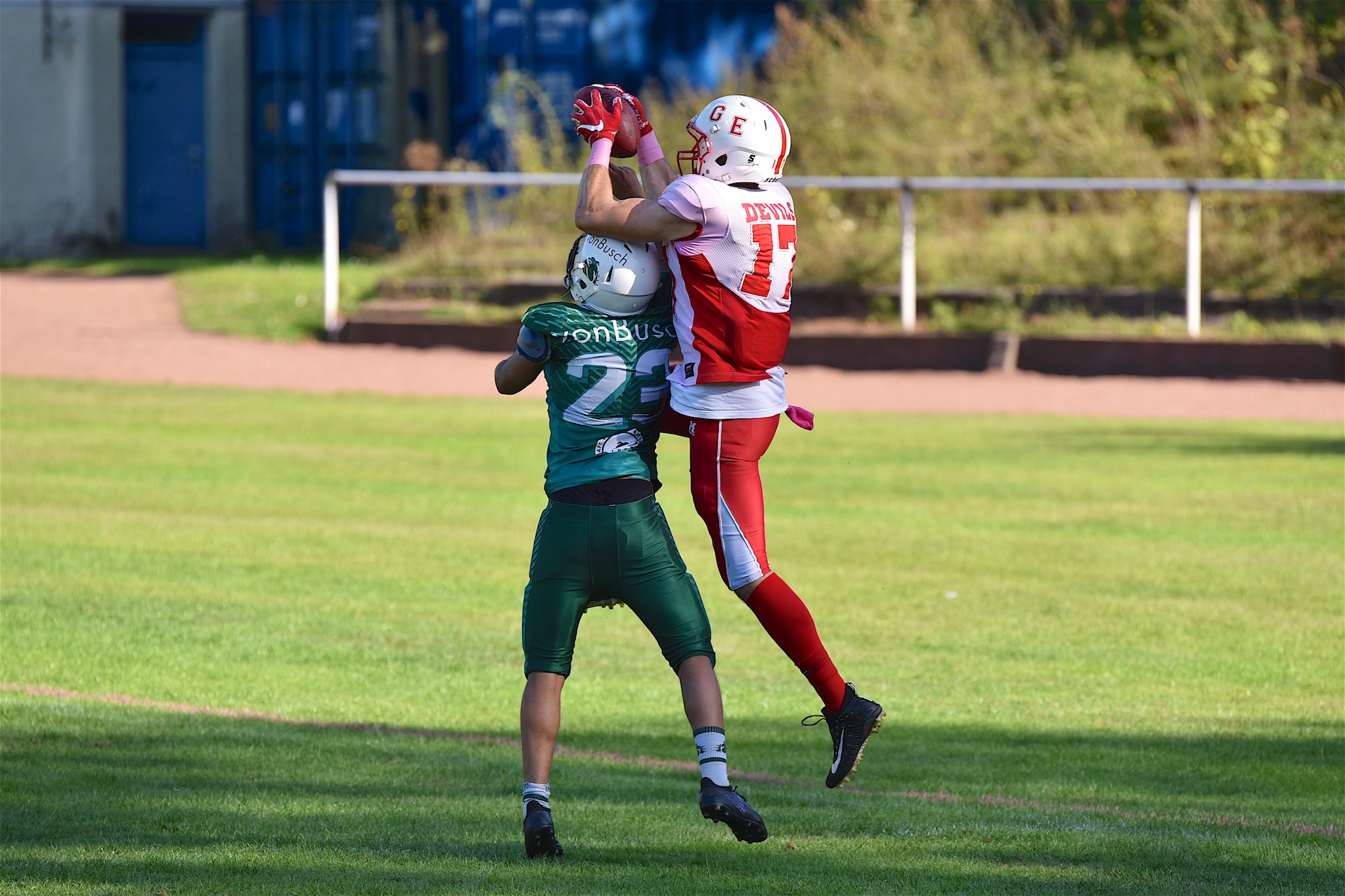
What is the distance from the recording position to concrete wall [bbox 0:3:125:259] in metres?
30.9

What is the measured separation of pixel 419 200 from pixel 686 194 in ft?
67.9

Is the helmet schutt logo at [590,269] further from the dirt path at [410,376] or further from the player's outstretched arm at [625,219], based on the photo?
the dirt path at [410,376]

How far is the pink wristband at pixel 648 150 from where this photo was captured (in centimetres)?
597

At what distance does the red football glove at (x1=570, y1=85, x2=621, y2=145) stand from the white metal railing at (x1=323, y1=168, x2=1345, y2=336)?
14.5 metres

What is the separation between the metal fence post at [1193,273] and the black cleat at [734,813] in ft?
49.9

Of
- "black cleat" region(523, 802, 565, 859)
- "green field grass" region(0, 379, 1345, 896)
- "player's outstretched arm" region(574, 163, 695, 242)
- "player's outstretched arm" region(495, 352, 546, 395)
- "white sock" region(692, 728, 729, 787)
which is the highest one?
"player's outstretched arm" region(574, 163, 695, 242)

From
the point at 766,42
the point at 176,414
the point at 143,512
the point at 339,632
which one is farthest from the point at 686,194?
the point at 766,42

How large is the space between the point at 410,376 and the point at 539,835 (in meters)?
15.2

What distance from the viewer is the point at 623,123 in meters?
5.79

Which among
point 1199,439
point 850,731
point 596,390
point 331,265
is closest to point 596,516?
point 596,390

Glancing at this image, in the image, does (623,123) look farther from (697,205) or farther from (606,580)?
(606,580)

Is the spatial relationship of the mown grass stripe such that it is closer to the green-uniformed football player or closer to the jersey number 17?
the green-uniformed football player

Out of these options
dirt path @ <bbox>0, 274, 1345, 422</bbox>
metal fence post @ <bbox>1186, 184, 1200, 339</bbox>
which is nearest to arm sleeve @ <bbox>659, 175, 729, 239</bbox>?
dirt path @ <bbox>0, 274, 1345, 422</bbox>

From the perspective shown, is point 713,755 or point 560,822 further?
point 560,822
